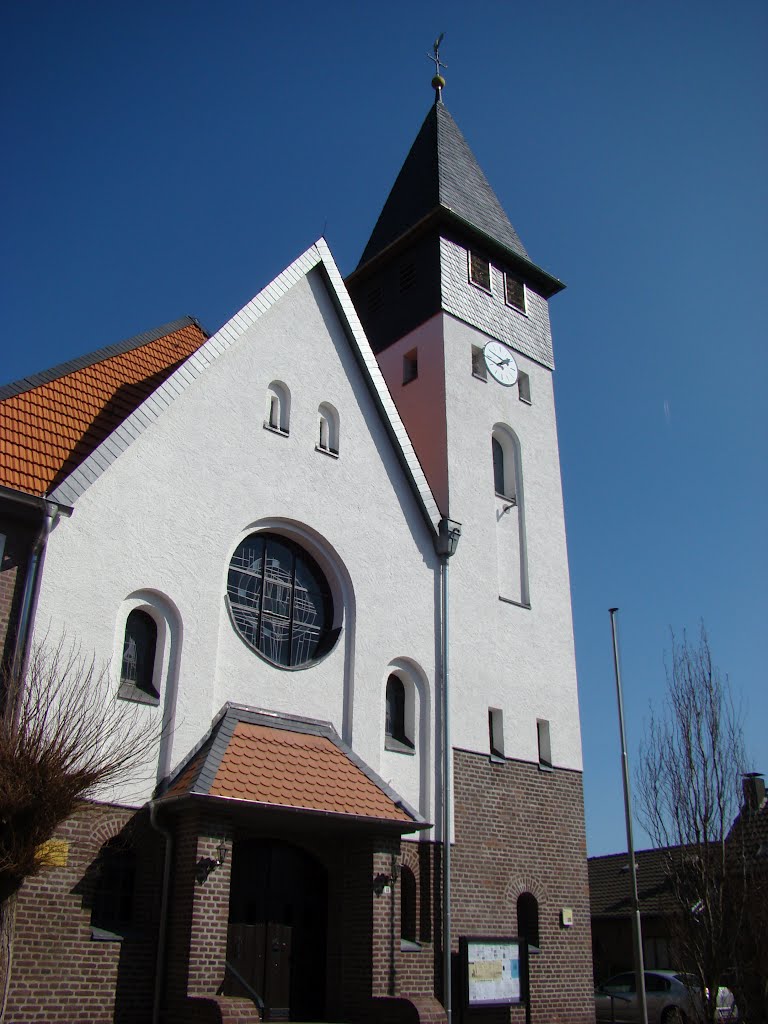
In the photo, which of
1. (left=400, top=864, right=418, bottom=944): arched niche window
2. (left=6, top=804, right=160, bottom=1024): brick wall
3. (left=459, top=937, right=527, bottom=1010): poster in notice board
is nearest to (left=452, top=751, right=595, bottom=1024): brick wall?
(left=459, top=937, right=527, bottom=1010): poster in notice board

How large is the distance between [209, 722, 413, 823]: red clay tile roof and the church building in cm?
6

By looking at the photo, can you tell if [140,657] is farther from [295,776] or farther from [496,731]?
[496,731]

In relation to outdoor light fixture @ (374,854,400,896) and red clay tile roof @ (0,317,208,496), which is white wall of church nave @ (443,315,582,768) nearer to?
outdoor light fixture @ (374,854,400,896)

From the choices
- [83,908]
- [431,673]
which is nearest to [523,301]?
[431,673]

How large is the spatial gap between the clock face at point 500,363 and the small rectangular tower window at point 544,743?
8.18 meters

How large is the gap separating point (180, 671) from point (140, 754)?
57.0 inches

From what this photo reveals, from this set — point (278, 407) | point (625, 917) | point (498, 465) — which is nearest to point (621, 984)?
point (625, 917)

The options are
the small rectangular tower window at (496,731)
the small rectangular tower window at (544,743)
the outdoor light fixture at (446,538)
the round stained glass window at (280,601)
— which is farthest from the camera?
the small rectangular tower window at (544,743)

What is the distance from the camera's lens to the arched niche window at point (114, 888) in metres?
13.6

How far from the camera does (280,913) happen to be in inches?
607

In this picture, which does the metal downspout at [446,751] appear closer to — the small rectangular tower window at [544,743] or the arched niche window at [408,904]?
the arched niche window at [408,904]

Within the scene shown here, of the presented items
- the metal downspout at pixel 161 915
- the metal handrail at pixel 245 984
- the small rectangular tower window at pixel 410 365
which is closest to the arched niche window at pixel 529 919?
the metal handrail at pixel 245 984

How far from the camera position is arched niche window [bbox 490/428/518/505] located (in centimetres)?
2328

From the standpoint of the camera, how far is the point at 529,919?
19.0 metres
